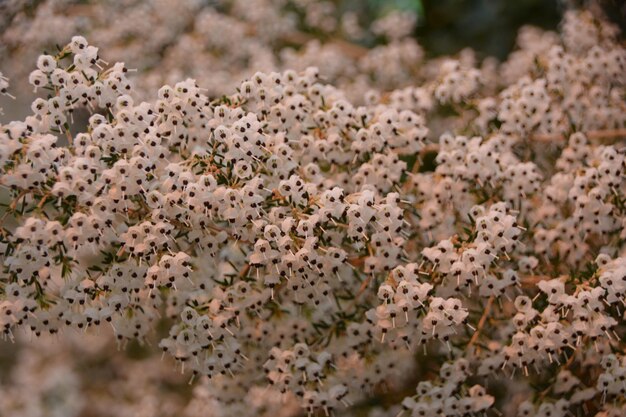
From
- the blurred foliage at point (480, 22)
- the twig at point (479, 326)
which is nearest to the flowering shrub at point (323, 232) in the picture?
the twig at point (479, 326)

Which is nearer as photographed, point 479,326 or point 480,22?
point 479,326

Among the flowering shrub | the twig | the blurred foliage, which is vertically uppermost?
the blurred foliage

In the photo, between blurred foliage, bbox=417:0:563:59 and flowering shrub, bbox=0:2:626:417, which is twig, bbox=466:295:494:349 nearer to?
flowering shrub, bbox=0:2:626:417

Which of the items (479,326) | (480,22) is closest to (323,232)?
(479,326)

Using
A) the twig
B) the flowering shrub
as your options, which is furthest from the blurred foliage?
the twig

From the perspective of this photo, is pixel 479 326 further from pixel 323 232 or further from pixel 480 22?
pixel 480 22

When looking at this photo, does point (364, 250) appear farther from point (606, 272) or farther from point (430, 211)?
point (606, 272)

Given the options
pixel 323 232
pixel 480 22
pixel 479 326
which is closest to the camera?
pixel 323 232

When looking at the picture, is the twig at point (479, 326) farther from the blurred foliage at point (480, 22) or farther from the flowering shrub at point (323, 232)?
the blurred foliage at point (480, 22)
